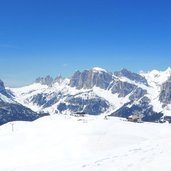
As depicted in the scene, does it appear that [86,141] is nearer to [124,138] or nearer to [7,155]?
[124,138]

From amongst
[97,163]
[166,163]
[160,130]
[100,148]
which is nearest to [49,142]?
[100,148]

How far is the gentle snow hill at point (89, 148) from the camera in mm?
46031

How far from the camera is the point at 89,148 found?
230 ft

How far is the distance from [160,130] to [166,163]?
1996 inches

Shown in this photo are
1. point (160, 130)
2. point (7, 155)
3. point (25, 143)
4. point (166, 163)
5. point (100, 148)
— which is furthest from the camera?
point (160, 130)

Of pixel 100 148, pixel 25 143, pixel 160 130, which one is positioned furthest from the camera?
pixel 160 130

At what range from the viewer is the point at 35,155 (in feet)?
234

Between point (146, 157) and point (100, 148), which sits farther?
point (100, 148)

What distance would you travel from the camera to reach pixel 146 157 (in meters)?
47.2

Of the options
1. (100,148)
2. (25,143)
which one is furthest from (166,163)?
(25,143)

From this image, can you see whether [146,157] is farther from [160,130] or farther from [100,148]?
[160,130]

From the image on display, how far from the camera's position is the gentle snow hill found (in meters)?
46.0

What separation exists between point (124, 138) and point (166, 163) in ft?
111

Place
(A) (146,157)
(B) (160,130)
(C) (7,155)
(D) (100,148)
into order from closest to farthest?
(A) (146,157) < (D) (100,148) < (C) (7,155) < (B) (160,130)
